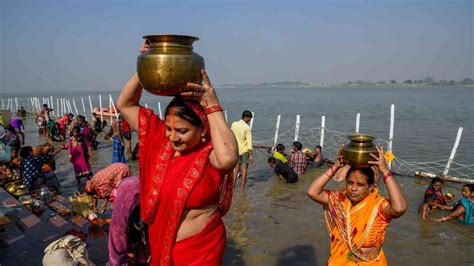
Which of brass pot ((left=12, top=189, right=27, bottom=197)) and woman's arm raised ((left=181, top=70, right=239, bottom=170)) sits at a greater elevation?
woman's arm raised ((left=181, top=70, right=239, bottom=170))

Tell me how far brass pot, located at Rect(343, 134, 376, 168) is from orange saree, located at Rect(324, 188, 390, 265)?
0.37 meters

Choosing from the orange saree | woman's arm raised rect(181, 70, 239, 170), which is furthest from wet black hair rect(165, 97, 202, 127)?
A: the orange saree

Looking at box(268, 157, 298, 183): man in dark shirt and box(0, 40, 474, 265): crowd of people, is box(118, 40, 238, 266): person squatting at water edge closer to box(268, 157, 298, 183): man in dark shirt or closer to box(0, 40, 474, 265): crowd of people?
box(0, 40, 474, 265): crowd of people

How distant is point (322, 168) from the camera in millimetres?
12336

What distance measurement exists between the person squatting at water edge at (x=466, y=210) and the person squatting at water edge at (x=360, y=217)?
5034mm

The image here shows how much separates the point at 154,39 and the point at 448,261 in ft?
18.4

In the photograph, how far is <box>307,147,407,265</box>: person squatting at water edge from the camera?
301 cm

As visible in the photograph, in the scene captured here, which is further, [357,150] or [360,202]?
[360,202]

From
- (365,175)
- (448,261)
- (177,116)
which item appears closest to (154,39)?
(177,116)

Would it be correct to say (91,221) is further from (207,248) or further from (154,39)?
(154,39)

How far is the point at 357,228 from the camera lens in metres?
3.07

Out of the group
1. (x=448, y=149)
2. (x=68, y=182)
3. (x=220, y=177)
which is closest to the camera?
(x=220, y=177)

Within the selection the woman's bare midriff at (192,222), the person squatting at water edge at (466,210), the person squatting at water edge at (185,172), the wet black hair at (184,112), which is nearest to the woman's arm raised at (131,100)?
the person squatting at water edge at (185,172)

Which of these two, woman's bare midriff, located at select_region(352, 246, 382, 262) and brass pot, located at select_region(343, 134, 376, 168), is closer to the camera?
brass pot, located at select_region(343, 134, 376, 168)
